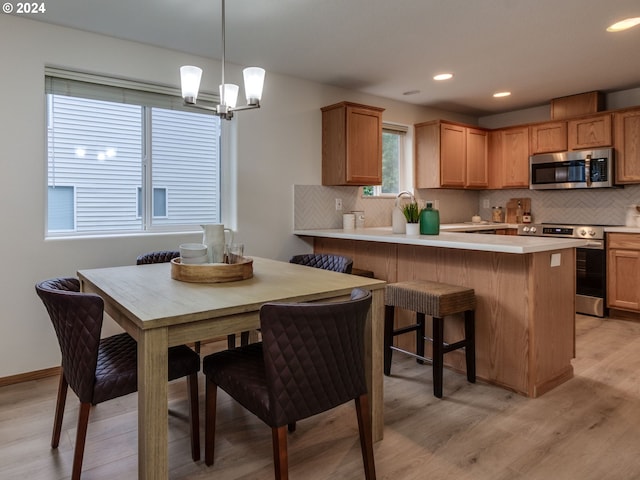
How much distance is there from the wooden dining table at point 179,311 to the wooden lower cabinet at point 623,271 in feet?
11.2

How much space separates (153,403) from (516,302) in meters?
2.07

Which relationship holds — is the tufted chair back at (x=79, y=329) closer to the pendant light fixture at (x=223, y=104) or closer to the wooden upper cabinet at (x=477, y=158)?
the pendant light fixture at (x=223, y=104)

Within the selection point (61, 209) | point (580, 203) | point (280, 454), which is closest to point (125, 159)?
point (61, 209)

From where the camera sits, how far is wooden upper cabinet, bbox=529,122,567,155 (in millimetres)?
4742

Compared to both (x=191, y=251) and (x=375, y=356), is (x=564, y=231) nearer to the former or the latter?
(x=375, y=356)

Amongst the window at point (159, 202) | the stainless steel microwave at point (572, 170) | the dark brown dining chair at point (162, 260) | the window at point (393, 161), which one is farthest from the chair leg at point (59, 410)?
the stainless steel microwave at point (572, 170)

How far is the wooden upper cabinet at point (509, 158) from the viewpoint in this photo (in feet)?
16.9

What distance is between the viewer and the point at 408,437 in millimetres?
2043

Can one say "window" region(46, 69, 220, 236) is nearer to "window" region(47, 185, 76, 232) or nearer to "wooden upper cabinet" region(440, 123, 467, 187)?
"window" region(47, 185, 76, 232)

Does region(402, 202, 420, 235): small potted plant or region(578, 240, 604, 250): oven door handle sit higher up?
region(402, 202, 420, 235): small potted plant

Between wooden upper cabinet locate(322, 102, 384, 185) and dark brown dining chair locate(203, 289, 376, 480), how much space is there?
2626 millimetres

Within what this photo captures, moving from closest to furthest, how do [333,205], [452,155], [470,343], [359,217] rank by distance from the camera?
1. [470,343]
2. [333,205]
3. [359,217]
4. [452,155]

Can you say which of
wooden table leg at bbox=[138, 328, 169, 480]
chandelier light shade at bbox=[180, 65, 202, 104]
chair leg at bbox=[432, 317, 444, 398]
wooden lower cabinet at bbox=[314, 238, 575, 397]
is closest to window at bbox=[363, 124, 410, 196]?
wooden lower cabinet at bbox=[314, 238, 575, 397]

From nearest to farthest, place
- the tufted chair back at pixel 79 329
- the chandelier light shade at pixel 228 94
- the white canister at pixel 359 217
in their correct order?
the tufted chair back at pixel 79 329 < the chandelier light shade at pixel 228 94 < the white canister at pixel 359 217
